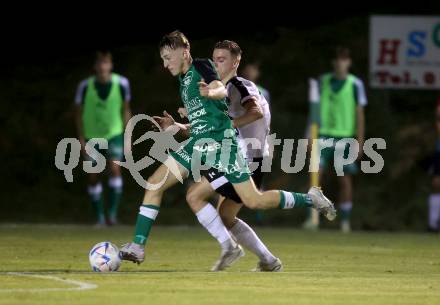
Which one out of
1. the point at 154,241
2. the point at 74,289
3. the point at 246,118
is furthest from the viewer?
the point at 154,241

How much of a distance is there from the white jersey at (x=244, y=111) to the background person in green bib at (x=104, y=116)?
7.74 metres

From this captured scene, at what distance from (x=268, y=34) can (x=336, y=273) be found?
15.8 m

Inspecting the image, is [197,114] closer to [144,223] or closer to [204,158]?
[204,158]

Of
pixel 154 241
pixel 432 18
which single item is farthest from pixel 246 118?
pixel 432 18

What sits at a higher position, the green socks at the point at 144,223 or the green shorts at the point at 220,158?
the green shorts at the point at 220,158

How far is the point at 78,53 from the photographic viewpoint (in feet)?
91.1

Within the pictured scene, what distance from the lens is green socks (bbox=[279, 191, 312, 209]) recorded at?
12.4 m

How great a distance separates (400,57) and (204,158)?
11460 millimetres

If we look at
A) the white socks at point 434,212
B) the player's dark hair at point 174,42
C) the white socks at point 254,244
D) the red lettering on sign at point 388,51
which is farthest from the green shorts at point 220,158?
the red lettering on sign at point 388,51

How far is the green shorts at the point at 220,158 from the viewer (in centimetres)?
1215

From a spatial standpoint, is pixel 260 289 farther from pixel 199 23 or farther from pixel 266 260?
pixel 199 23

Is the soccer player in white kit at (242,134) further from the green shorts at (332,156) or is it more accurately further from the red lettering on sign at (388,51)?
the red lettering on sign at (388,51)

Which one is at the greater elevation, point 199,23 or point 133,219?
point 199,23

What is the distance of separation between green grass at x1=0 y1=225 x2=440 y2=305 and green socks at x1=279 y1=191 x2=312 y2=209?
593mm
